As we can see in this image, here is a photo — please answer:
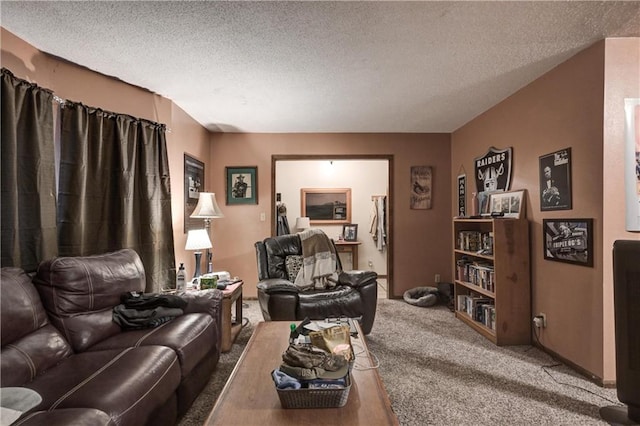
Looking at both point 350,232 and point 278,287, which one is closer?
point 278,287

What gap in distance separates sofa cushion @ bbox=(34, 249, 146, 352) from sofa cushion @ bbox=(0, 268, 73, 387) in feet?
0.18

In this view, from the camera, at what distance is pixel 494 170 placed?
3543mm

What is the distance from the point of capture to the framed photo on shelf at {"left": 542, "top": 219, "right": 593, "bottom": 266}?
7.61ft

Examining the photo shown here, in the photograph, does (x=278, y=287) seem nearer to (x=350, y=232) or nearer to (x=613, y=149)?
(x=613, y=149)

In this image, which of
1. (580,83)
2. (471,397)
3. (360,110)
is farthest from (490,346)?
(360,110)

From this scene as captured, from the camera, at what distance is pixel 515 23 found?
2.03 meters

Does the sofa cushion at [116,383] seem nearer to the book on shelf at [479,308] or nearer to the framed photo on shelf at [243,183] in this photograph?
→ the book on shelf at [479,308]

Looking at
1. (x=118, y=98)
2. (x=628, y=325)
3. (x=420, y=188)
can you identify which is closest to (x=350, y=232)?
(x=420, y=188)

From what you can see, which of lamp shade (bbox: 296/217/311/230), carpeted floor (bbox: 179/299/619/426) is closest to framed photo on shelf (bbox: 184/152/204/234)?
carpeted floor (bbox: 179/299/619/426)

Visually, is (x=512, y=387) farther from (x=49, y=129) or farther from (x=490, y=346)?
(x=49, y=129)

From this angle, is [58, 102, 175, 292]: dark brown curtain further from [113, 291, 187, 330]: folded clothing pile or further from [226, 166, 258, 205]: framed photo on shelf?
[226, 166, 258, 205]: framed photo on shelf

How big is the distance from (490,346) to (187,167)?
12.3 ft

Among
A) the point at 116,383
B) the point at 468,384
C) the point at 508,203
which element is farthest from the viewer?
the point at 508,203

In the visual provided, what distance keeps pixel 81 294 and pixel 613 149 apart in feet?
11.9
